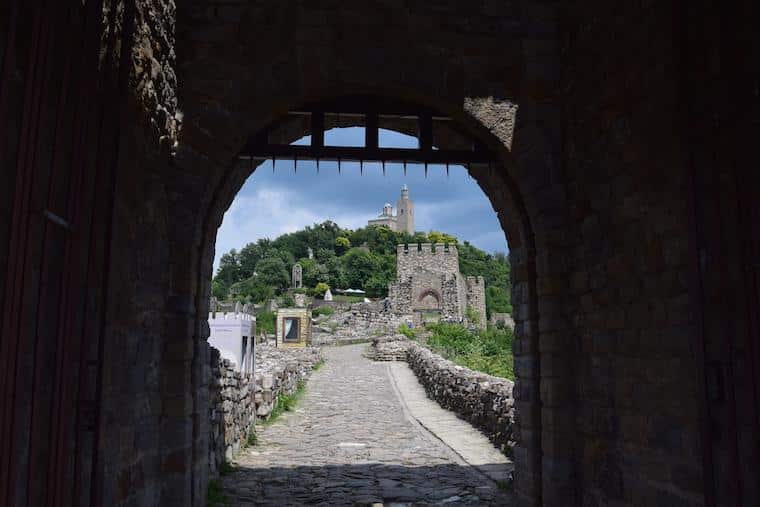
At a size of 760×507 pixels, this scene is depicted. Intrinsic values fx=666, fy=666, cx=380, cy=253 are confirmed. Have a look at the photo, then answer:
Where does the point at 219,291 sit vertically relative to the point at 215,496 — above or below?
above

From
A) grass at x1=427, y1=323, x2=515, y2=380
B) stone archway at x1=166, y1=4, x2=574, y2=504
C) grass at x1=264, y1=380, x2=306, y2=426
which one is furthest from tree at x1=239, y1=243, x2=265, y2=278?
stone archway at x1=166, y1=4, x2=574, y2=504

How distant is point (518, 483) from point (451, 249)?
1597 inches

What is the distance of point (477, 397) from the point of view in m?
10.1

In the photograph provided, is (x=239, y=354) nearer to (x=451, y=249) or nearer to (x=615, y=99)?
(x=615, y=99)

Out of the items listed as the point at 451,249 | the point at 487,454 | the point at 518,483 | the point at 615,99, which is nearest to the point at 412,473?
the point at 487,454

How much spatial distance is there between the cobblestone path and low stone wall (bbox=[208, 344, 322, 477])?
253 millimetres

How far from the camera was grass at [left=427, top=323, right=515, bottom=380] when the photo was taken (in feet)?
52.1

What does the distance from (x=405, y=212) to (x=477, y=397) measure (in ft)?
286

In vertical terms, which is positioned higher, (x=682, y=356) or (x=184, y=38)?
(x=184, y=38)

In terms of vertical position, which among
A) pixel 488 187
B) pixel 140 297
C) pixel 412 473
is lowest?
pixel 412 473

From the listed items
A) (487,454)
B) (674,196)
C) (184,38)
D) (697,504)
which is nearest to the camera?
(697,504)

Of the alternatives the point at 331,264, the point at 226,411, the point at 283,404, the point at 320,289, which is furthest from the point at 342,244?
the point at 226,411

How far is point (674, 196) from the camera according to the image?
3.67 m

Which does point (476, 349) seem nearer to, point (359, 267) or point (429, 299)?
point (429, 299)
